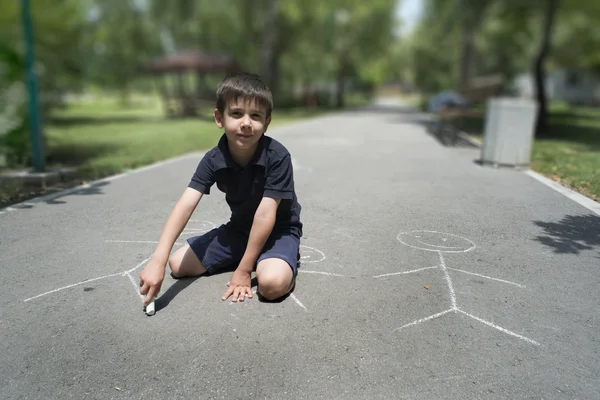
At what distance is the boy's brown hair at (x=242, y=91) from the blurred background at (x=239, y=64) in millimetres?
4048

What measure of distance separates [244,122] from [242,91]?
0.19 metres

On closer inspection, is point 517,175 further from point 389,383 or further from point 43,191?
point 43,191

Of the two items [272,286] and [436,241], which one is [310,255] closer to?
[272,286]

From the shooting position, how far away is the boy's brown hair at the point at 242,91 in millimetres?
3176

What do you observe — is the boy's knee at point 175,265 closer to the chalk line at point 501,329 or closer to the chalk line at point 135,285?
the chalk line at point 135,285

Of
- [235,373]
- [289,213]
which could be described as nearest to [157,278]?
[235,373]

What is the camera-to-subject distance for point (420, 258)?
13.8 ft

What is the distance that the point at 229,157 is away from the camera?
3.34 meters

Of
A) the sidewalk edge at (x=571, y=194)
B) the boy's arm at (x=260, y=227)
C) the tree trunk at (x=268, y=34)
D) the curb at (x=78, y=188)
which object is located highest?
the tree trunk at (x=268, y=34)

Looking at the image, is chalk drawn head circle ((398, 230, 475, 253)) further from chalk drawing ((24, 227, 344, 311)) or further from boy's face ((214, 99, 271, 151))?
boy's face ((214, 99, 271, 151))

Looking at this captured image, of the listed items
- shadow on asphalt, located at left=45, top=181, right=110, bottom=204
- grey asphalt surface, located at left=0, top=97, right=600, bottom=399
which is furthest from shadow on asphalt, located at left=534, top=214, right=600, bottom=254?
shadow on asphalt, located at left=45, top=181, right=110, bottom=204

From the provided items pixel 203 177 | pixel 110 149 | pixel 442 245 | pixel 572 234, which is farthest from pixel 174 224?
pixel 110 149

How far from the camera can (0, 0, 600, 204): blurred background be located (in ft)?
29.5

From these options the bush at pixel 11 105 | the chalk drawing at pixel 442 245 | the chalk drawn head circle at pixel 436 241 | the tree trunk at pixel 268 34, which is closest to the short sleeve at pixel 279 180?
the chalk drawing at pixel 442 245
